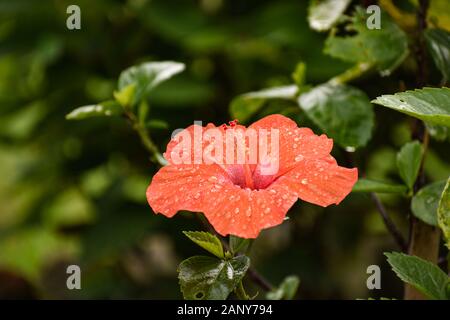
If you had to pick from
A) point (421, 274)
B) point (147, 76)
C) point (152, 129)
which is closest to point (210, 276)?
point (421, 274)

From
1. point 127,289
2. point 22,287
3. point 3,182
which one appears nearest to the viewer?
point 22,287

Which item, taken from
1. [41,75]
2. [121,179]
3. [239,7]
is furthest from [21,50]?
[239,7]

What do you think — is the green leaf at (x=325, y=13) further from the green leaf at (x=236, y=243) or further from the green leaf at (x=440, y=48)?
the green leaf at (x=236, y=243)

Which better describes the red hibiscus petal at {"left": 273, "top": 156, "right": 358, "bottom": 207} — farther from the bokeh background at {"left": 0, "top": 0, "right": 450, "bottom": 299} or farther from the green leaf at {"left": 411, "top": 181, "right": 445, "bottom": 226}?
the bokeh background at {"left": 0, "top": 0, "right": 450, "bottom": 299}

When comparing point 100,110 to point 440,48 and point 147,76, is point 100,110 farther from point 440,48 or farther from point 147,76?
point 440,48

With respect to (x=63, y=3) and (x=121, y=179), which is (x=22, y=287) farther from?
(x=63, y=3)

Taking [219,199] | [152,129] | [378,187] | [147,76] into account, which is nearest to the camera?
[219,199]
